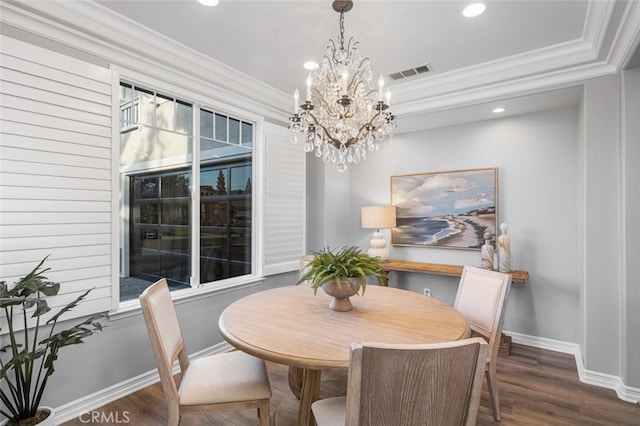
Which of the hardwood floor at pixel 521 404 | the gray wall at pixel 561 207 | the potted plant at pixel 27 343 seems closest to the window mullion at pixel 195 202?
the hardwood floor at pixel 521 404

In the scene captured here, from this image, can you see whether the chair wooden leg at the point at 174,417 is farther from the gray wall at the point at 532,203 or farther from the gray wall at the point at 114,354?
the gray wall at the point at 532,203

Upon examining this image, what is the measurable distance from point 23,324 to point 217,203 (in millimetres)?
1744

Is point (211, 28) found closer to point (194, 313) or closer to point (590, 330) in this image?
point (194, 313)

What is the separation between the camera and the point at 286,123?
3902mm

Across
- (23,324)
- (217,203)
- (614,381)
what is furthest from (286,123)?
(614,381)

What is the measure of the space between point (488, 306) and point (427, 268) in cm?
144

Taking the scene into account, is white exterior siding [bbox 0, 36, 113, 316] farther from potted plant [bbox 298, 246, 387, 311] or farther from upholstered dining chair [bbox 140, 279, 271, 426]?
potted plant [bbox 298, 246, 387, 311]

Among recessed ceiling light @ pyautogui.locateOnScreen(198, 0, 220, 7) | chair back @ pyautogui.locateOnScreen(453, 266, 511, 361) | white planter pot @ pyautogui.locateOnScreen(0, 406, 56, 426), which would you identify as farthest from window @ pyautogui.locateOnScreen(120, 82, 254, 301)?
chair back @ pyautogui.locateOnScreen(453, 266, 511, 361)

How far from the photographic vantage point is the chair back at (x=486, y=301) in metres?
2.04

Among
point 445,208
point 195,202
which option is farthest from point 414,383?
point 445,208

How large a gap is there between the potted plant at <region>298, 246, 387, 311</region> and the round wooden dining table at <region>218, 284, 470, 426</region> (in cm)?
11

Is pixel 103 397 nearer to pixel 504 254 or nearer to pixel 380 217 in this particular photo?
pixel 380 217

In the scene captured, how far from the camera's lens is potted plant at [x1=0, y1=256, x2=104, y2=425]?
1.70 meters

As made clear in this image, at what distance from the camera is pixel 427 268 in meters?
3.59
